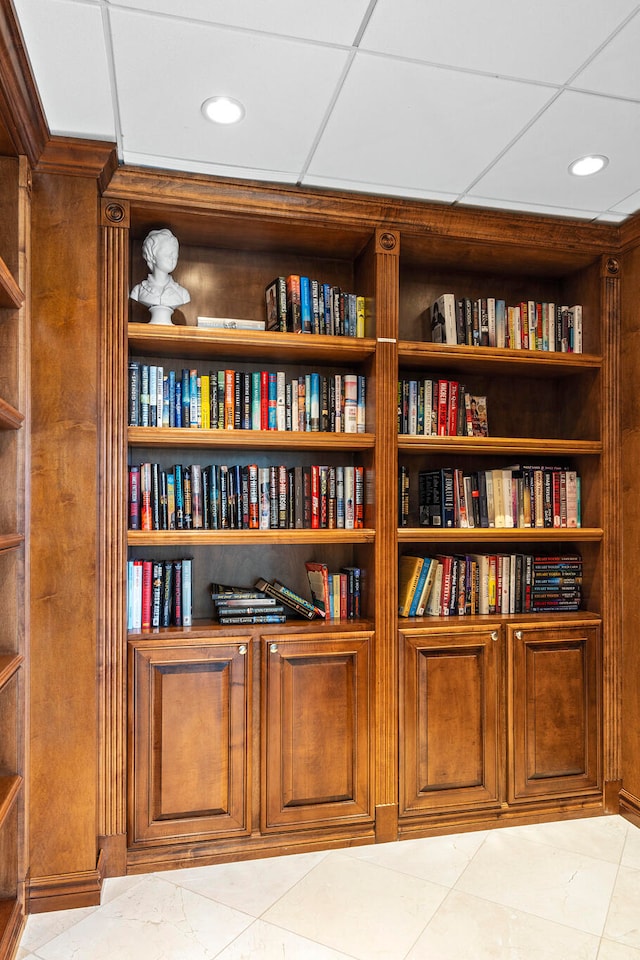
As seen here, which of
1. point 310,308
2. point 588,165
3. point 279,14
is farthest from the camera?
point 310,308

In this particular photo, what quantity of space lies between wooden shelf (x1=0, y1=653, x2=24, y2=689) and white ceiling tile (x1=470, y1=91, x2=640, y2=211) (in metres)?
2.23

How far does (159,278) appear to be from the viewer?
2477 mm

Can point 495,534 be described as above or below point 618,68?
below

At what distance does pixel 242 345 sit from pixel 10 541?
1.10 meters

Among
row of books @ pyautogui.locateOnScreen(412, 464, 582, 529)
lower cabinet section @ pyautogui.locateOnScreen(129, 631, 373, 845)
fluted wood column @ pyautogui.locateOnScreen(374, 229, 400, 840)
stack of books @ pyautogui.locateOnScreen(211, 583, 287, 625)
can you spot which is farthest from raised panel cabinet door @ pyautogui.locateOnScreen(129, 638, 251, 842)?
row of books @ pyautogui.locateOnScreen(412, 464, 582, 529)

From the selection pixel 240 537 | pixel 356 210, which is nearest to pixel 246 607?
pixel 240 537

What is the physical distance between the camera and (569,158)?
2236mm

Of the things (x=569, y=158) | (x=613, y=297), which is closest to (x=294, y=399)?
(x=569, y=158)

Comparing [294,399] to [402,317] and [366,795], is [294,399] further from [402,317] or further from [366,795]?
[366,795]

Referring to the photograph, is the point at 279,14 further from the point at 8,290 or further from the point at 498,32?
the point at 8,290

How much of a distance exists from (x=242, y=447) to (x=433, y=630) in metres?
1.06

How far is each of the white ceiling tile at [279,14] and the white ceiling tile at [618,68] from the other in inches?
25.7

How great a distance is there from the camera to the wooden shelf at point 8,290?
5.74 ft

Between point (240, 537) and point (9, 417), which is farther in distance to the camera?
point (240, 537)
